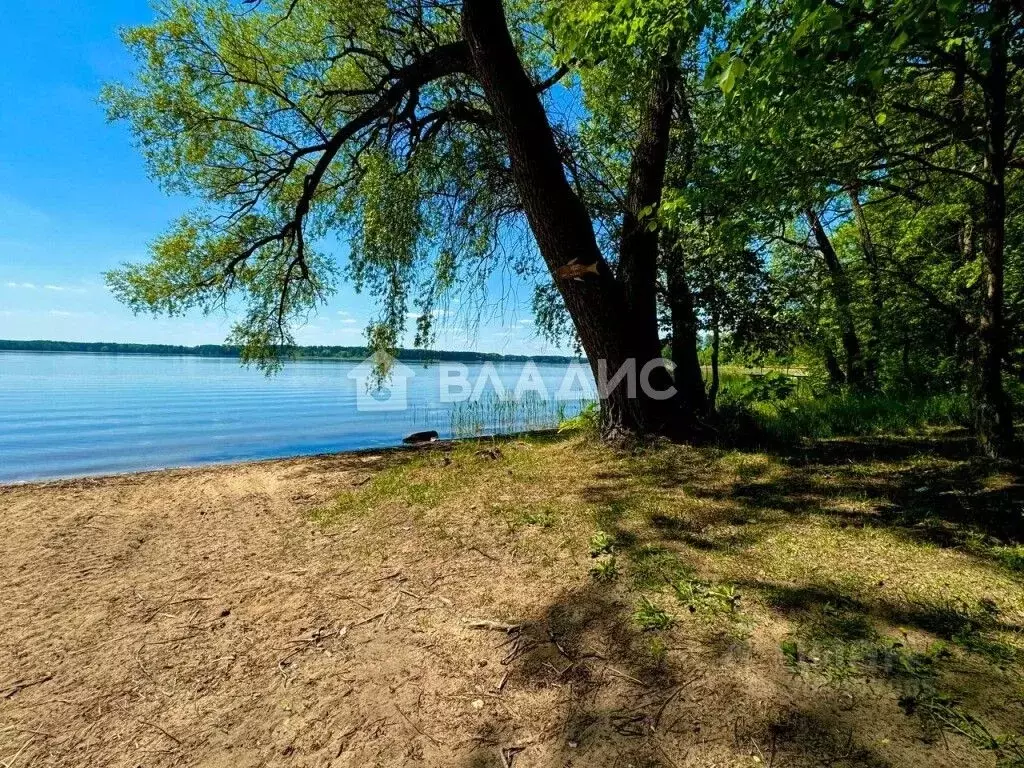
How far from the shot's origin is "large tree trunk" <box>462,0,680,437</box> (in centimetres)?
488

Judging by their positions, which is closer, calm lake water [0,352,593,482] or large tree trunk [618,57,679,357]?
large tree trunk [618,57,679,357]

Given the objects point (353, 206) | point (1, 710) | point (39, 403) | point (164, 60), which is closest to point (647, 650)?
point (1, 710)

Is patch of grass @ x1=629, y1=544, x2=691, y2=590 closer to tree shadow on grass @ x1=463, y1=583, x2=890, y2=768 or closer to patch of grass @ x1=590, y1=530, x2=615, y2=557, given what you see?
patch of grass @ x1=590, y1=530, x2=615, y2=557

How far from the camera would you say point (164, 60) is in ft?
25.3

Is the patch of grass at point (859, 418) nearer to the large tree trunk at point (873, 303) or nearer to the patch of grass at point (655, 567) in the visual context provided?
the large tree trunk at point (873, 303)

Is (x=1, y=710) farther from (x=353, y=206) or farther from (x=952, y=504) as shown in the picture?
(x=353, y=206)

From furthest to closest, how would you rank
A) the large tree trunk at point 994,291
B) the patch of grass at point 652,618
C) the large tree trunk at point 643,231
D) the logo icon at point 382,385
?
the logo icon at point 382,385
the large tree trunk at point 643,231
the large tree trunk at point 994,291
the patch of grass at point 652,618

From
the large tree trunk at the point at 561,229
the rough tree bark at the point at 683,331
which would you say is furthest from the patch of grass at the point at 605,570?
the rough tree bark at the point at 683,331

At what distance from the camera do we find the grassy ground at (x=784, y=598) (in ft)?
5.34

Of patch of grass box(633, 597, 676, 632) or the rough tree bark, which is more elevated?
the rough tree bark

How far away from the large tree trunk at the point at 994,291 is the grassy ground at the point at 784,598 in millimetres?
408

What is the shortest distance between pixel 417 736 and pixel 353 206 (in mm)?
9045

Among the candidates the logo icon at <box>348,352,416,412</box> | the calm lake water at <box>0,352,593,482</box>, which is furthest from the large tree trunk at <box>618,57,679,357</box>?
the logo icon at <box>348,352,416,412</box>

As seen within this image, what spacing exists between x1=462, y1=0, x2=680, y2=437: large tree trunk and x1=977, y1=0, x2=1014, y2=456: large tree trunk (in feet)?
9.11
